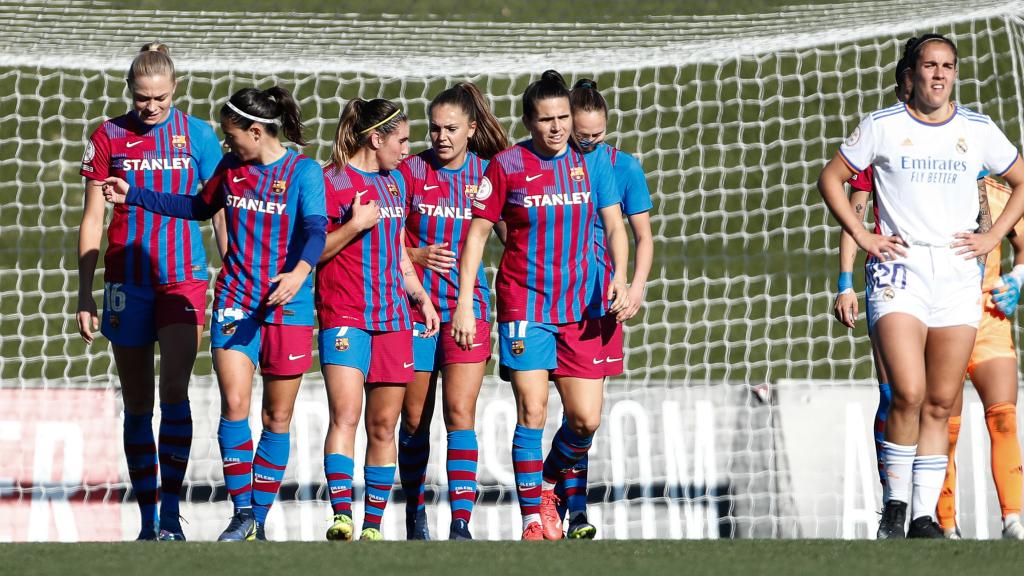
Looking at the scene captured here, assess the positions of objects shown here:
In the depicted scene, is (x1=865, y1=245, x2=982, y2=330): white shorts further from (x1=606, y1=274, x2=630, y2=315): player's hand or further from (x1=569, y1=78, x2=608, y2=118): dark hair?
(x1=569, y1=78, x2=608, y2=118): dark hair

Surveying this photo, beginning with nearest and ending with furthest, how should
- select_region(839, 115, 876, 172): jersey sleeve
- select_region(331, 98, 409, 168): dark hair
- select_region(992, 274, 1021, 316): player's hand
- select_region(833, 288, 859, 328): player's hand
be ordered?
select_region(839, 115, 876, 172): jersey sleeve < select_region(992, 274, 1021, 316): player's hand < select_region(833, 288, 859, 328): player's hand < select_region(331, 98, 409, 168): dark hair

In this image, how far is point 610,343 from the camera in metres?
5.88

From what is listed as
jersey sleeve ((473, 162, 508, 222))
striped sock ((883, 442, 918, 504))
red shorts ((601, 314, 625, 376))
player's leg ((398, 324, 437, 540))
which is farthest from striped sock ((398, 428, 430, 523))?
striped sock ((883, 442, 918, 504))

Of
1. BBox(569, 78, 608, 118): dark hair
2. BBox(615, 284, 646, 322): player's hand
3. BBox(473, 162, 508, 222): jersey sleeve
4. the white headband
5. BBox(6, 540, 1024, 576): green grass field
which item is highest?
BBox(569, 78, 608, 118): dark hair

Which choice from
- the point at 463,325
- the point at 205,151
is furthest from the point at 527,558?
the point at 205,151

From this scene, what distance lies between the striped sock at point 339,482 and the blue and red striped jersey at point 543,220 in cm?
86

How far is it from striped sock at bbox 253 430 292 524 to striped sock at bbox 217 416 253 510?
0.03m

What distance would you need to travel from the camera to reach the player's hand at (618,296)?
548 cm

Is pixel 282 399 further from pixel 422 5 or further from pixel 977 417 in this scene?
pixel 422 5

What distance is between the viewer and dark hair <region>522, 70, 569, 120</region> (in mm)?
5543

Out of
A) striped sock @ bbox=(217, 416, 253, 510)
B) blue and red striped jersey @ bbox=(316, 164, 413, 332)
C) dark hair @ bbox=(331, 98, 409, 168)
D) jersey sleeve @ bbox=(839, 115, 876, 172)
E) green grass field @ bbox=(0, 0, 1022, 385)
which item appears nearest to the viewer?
jersey sleeve @ bbox=(839, 115, 876, 172)

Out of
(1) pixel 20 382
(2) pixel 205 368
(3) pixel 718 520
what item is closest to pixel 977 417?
(3) pixel 718 520

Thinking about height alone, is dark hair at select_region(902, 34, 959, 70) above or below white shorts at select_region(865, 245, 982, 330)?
above

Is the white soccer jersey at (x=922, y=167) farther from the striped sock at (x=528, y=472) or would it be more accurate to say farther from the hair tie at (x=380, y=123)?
the hair tie at (x=380, y=123)
